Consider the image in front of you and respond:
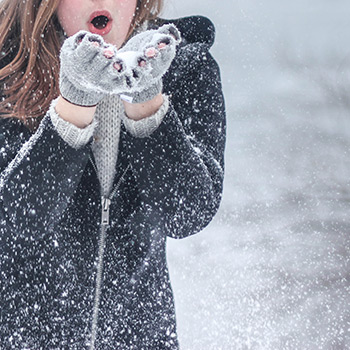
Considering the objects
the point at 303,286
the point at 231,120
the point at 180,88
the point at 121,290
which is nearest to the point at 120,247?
the point at 121,290

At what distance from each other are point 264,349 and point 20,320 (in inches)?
87.1

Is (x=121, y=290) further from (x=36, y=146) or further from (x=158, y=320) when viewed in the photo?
(x=36, y=146)

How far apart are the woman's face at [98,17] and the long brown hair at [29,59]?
2 cm

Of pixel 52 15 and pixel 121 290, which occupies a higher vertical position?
pixel 52 15

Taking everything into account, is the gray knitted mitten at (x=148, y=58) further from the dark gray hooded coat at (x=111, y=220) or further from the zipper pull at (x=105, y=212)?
the zipper pull at (x=105, y=212)

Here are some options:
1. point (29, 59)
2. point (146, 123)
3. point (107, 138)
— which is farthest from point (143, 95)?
point (29, 59)

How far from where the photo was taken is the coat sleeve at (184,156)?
84 centimetres

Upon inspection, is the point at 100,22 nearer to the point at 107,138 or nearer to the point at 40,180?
the point at 107,138

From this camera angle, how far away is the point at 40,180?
808mm

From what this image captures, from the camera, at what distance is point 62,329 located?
0.91m

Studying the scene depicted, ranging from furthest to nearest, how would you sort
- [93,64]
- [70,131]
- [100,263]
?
[100,263]
[70,131]
[93,64]

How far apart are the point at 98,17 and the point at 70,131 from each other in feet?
0.94

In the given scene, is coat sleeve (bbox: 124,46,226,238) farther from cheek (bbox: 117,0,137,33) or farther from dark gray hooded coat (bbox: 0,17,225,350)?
cheek (bbox: 117,0,137,33)

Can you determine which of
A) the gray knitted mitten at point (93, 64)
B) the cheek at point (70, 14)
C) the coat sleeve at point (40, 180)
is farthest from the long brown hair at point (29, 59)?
the gray knitted mitten at point (93, 64)
